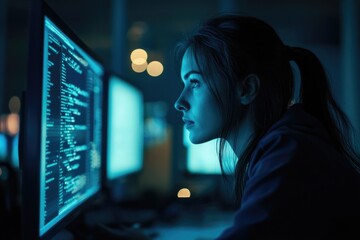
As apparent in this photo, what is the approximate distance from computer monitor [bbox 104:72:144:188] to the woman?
637 millimetres

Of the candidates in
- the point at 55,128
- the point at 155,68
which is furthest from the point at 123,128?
the point at 155,68

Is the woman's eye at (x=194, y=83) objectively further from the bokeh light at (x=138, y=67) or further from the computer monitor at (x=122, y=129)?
the bokeh light at (x=138, y=67)

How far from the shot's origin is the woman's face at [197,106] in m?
0.97

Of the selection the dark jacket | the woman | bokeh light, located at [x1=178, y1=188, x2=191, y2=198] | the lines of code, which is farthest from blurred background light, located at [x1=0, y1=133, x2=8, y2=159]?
the dark jacket

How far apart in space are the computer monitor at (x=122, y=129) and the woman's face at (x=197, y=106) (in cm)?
57

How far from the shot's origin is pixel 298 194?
0.68 m

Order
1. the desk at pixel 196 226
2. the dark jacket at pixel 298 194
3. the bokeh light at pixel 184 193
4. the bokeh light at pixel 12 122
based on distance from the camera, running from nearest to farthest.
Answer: the dark jacket at pixel 298 194, the desk at pixel 196 226, the bokeh light at pixel 184 193, the bokeh light at pixel 12 122

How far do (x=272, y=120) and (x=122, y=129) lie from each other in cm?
112

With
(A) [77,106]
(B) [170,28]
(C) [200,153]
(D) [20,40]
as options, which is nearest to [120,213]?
(C) [200,153]

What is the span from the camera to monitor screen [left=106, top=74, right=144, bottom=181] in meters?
1.71

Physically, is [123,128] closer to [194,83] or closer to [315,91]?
[194,83]

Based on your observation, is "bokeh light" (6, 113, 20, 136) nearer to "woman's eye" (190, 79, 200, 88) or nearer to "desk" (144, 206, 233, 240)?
"desk" (144, 206, 233, 240)

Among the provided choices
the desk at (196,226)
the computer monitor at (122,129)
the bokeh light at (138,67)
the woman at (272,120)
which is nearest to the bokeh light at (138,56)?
the bokeh light at (138,67)

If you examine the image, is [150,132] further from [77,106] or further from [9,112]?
[9,112]
